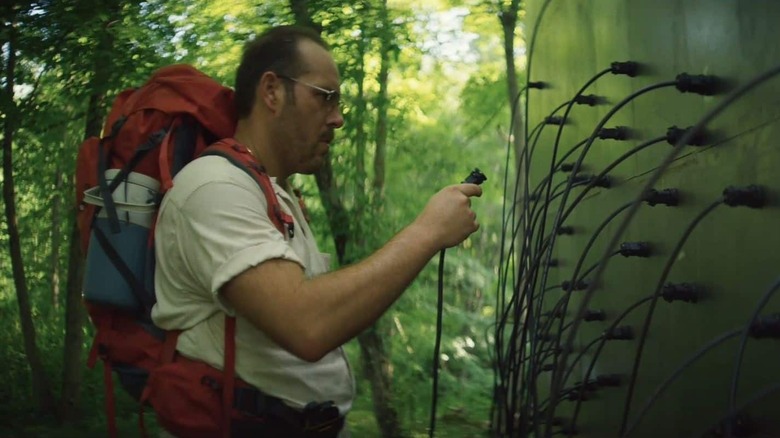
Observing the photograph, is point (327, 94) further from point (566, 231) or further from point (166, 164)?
point (566, 231)

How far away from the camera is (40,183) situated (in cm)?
956

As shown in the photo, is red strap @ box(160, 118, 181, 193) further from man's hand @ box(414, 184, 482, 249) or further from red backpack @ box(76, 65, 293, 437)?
man's hand @ box(414, 184, 482, 249)

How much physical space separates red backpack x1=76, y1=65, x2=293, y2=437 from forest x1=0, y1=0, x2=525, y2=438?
Answer: 303 cm

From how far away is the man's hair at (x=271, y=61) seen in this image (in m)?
2.20

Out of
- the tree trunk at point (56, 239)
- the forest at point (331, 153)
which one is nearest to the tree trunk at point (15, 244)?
the forest at point (331, 153)

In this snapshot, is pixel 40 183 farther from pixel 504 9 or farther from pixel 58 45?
pixel 504 9

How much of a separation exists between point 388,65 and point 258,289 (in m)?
7.21

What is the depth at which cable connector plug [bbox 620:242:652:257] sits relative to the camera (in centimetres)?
248

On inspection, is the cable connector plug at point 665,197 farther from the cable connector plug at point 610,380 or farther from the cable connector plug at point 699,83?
the cable connector plug at point 610,380

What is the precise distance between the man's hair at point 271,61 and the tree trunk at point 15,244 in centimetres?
547

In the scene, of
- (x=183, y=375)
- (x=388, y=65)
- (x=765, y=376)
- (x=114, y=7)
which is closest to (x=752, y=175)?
(x=765, y=376)

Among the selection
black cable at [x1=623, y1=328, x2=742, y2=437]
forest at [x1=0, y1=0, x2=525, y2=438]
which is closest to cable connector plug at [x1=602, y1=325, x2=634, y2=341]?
black cable at [x1=623, y1=328, x2=742, y2=437]

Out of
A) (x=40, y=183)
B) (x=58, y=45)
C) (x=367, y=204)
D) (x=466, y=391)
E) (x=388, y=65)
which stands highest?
(x=58, y=45)

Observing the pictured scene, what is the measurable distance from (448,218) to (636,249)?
2.56ft
